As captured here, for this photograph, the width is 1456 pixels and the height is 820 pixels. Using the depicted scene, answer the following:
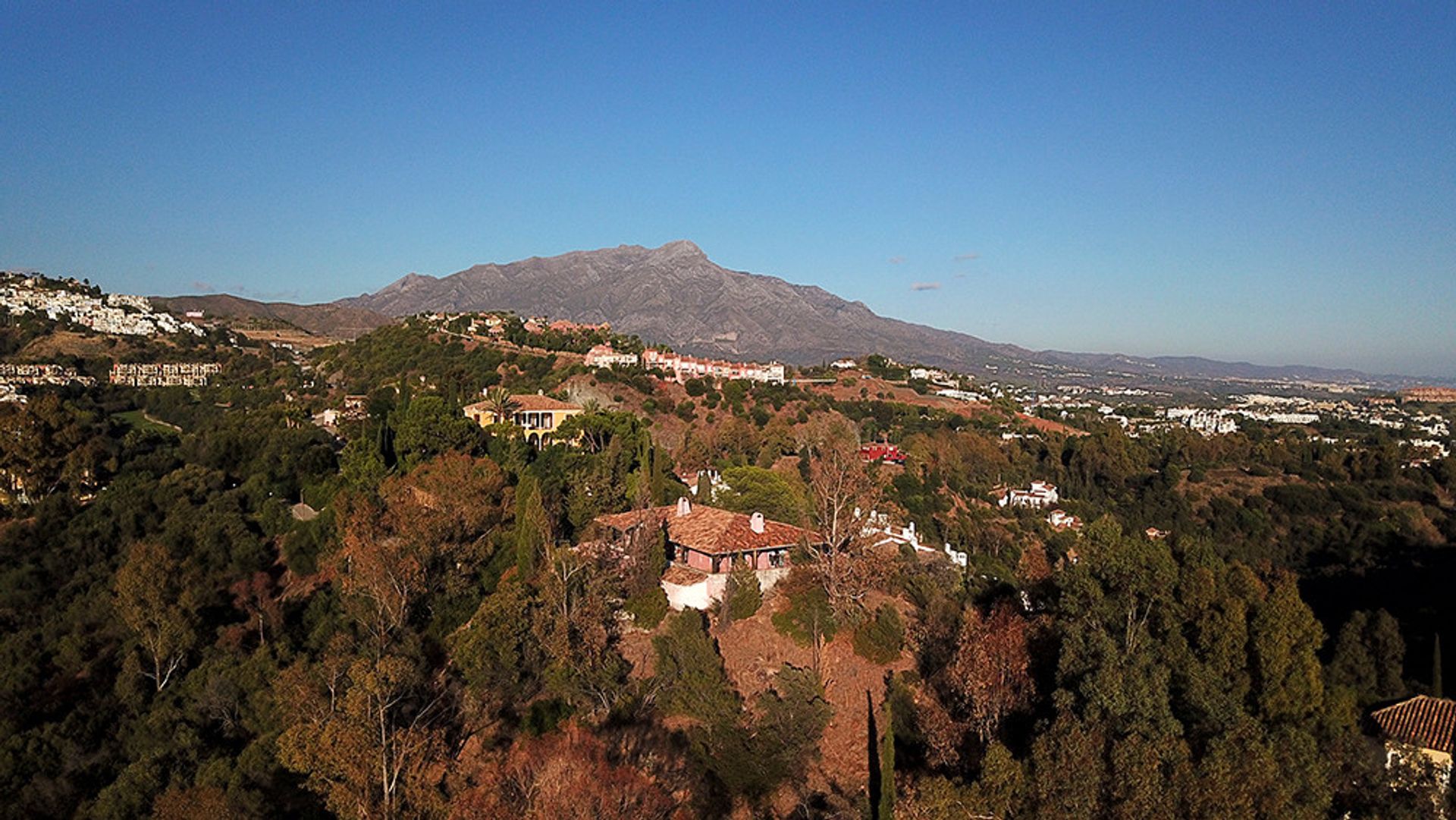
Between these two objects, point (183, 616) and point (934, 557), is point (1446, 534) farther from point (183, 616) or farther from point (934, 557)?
point (183, 616)

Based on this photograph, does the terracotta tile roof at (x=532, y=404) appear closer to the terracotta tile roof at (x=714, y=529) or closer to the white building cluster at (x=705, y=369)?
the terracotta tile roof at (x=714, y=529)

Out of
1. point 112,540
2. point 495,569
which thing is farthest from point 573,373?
point 495,569

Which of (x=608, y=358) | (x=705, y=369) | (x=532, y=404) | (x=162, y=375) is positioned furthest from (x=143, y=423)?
(x=705, y=369)

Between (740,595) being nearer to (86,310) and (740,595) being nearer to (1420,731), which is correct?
(1420,731)

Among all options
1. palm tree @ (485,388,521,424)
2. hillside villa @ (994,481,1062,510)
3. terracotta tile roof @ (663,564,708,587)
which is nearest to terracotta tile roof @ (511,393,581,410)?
palm tree @ (485,388,521,424)

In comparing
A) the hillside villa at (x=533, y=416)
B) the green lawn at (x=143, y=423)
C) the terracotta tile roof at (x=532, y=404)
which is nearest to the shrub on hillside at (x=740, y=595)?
the hillside villa at (x=533, y=416)
